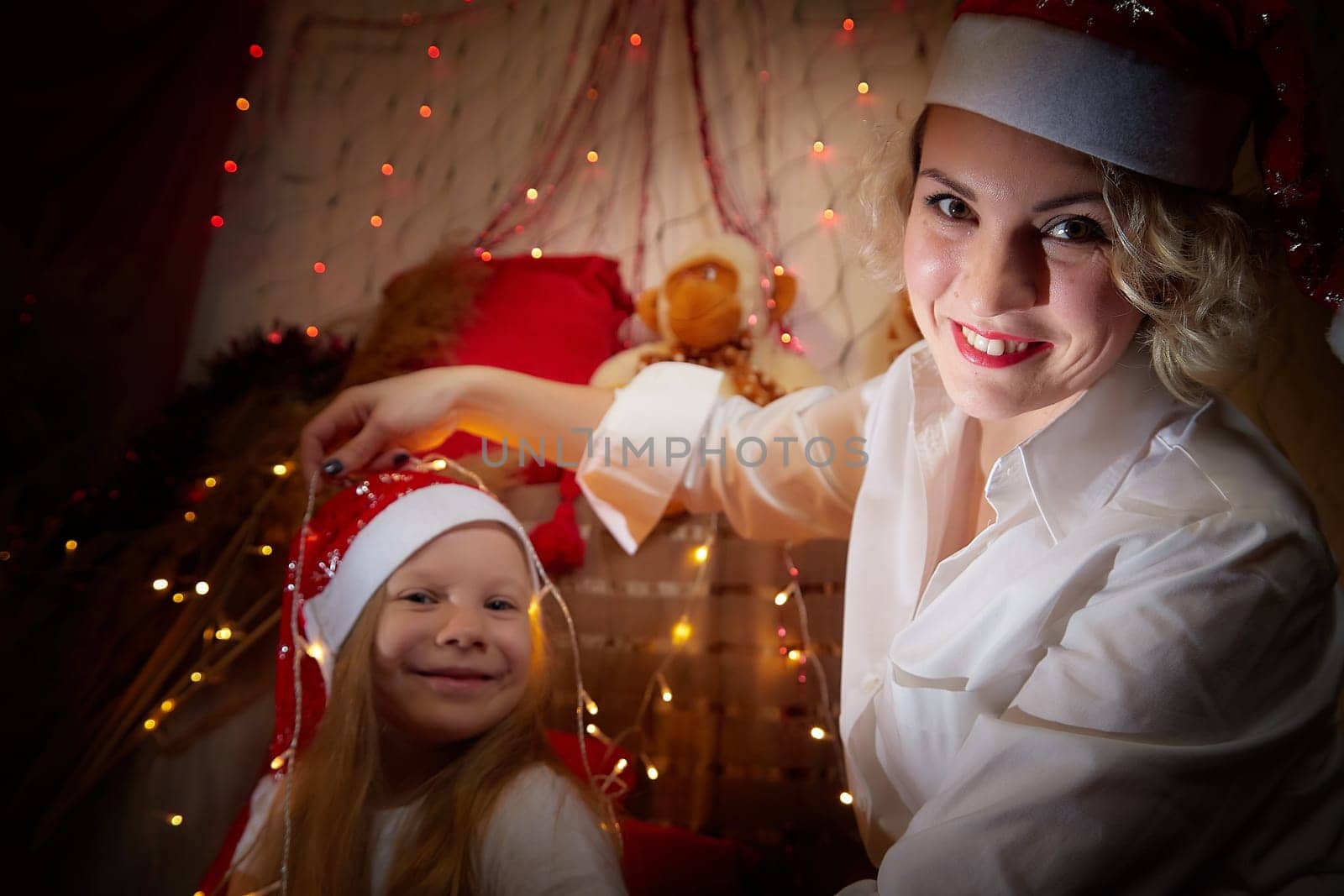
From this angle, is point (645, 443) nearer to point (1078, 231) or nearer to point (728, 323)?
point (728, 323)


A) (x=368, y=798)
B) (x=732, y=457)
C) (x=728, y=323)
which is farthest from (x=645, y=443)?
(x=368, y=798)

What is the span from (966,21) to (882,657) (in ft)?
1.85

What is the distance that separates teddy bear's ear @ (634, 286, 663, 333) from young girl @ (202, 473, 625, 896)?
468 mm

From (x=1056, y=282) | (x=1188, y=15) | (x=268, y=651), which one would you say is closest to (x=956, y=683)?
(x=1056, y=282)

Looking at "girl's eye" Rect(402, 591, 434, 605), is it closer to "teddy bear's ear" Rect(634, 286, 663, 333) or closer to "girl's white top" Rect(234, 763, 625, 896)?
"girl's white top" Rect(234, 763, 625, 896)

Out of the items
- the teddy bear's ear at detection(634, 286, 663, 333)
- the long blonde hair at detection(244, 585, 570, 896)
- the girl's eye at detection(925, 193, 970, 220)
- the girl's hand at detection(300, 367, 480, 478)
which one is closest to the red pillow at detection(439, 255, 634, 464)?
the teddy bear's ear at detection(634, 286, 663, 333)

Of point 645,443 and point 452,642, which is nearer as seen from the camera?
point 452,642

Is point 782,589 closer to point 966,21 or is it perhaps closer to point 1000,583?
point 1000,583

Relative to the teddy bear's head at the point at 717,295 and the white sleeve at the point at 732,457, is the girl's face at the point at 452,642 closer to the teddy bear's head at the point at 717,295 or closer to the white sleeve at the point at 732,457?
the white sleeve at the point at 732,457

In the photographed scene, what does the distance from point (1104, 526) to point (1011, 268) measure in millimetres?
213

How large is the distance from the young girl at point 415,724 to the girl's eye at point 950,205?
0.50 meters

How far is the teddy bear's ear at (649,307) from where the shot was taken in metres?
1.30

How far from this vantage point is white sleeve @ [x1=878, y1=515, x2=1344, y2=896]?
1.95 ft

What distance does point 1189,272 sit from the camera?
2.16ft
